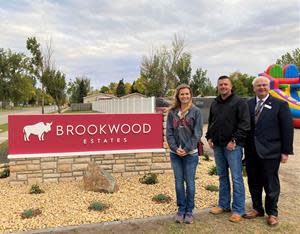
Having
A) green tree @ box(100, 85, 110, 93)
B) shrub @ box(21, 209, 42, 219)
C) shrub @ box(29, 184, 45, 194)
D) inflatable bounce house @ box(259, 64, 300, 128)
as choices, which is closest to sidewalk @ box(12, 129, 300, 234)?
shrub @ box(21, 209, 42, 219)

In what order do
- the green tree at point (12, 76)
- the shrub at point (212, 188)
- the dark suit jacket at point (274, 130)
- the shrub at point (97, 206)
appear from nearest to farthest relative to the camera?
the dark suit jacket at point (274, 130) < the shrub at point (97, 206) < the shrub at point (212, 188) < the green tree at point (12, 76)

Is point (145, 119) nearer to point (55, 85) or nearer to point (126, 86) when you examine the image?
point (55, 85)

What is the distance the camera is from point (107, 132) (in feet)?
20.7

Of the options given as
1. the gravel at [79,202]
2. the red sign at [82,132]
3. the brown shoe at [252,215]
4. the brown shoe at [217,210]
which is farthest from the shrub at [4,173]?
the brown shoe at [252,215]

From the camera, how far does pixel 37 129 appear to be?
19.5ft

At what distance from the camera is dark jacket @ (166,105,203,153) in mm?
3984

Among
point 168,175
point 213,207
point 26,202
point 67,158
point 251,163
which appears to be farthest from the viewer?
point 168,175

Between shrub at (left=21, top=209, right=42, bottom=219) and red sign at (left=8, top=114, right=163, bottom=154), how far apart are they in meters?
1.75

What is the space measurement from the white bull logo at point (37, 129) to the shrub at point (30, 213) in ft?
6.12

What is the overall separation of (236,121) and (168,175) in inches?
110

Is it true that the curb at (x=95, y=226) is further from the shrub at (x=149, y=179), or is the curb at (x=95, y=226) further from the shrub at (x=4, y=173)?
the shrub at (x=4, y=173)

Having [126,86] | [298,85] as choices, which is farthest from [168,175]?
[126,86]

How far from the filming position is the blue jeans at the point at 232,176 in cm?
Result: 408

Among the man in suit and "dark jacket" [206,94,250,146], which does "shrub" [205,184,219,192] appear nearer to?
the man in suit
